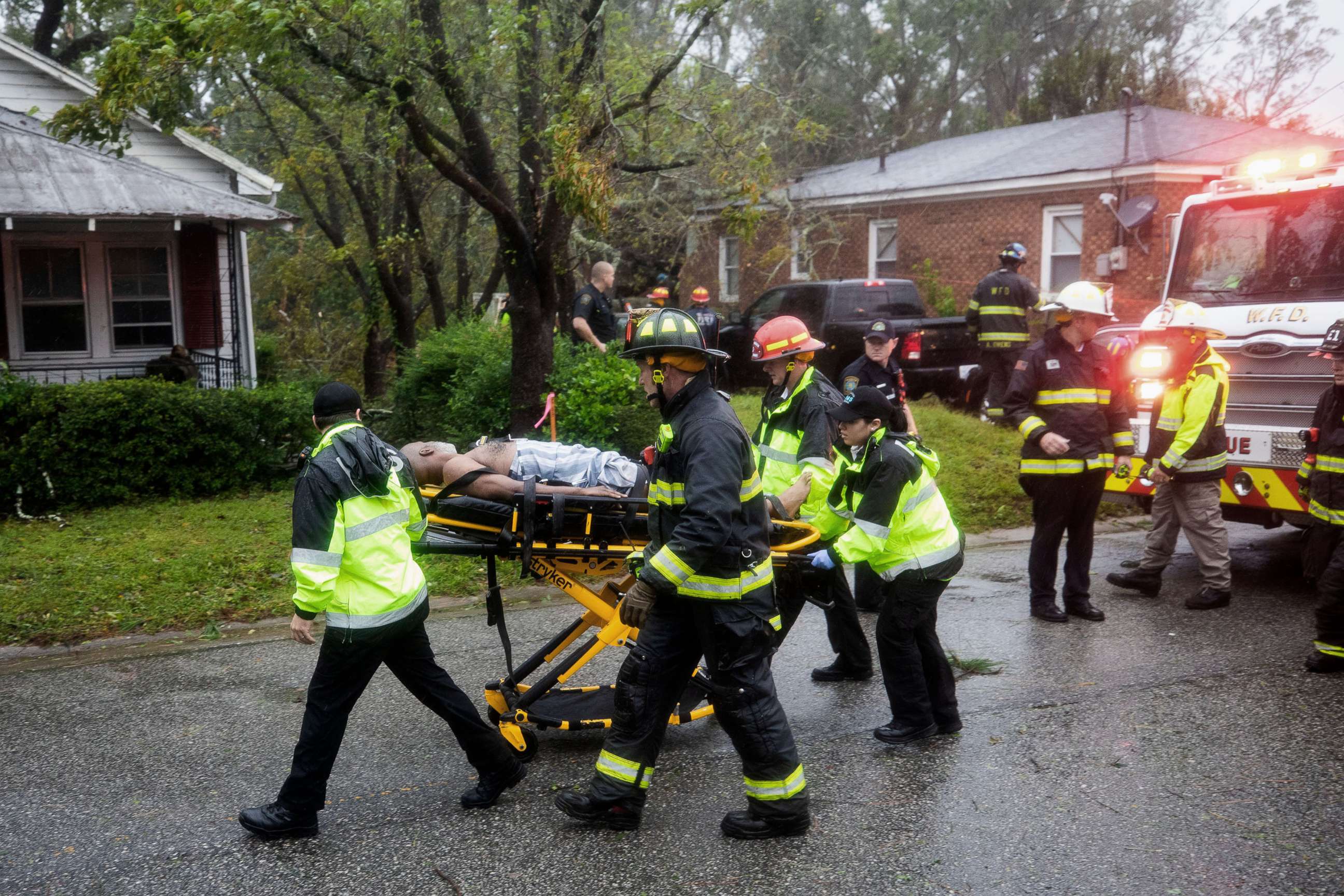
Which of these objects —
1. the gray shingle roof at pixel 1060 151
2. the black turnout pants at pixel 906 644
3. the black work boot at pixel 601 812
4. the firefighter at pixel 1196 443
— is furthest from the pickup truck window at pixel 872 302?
the black work boot at pixel 601 812

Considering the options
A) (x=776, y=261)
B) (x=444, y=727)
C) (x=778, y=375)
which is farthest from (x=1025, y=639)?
(x=776, y=261)

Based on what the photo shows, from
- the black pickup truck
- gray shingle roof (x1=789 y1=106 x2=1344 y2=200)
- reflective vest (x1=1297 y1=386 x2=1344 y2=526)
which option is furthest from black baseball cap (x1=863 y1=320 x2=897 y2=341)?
gray shingle roof (x1=789 y1=106 x2=1344 y2=200)

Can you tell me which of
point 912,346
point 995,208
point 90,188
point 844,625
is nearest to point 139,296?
point 90,188

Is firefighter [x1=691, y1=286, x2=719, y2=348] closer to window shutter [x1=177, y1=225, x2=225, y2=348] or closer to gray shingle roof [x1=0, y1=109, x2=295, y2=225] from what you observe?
gray shingle roof [x1=0, y1=109, x2=295, y2=225]

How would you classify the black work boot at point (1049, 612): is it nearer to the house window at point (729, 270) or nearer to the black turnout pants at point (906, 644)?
the black turnout pants at point (906, 644)

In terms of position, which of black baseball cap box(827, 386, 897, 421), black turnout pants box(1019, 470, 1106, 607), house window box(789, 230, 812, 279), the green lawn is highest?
house window box(789, 230, 812, 279)

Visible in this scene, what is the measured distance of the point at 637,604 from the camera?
4176 millimetres

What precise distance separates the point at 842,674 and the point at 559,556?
2.01 m

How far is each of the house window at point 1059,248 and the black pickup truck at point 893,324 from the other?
529 cm

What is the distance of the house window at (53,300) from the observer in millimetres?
13422

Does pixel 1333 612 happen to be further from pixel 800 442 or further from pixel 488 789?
pixel 488 789

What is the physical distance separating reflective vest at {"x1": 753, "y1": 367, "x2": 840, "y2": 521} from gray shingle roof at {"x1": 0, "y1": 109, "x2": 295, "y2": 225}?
8.53 m

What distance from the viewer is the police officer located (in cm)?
1080

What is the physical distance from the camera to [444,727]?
17.6 feet
